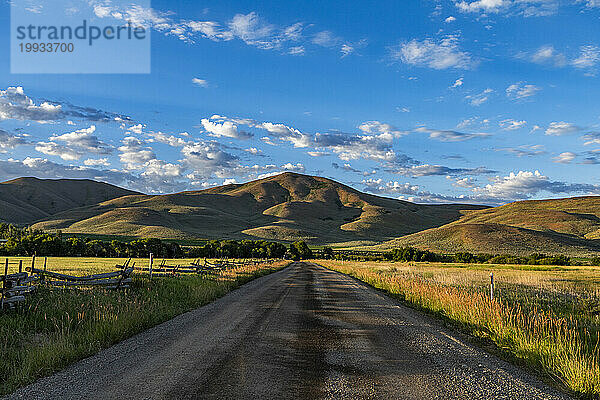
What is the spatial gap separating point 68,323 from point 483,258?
9730 centimetres

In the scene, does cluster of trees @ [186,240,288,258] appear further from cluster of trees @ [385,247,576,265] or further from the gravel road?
the gravel road

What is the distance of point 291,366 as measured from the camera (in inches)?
313

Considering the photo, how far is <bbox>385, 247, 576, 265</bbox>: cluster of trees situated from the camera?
7700 centimetres

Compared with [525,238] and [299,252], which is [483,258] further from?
[299,252]

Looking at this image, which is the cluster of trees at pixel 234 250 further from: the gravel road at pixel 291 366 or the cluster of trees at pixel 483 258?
the gravel road at pixel 291 366

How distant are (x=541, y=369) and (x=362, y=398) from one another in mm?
4062

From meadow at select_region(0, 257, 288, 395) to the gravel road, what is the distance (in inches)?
15.7

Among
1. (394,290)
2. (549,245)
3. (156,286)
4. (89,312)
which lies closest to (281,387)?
(89,312)

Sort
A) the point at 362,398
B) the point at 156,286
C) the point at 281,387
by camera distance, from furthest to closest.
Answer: the point at 156,286, the point at 281,387, the point at 362,398

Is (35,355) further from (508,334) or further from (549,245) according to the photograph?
(549,245)

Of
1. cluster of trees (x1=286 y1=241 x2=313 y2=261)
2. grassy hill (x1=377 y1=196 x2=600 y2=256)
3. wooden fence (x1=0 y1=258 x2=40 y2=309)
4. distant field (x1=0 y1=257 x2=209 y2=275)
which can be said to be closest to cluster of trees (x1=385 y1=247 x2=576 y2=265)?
grassy hill (x1=377 y1=196 x2=600 y2=256)

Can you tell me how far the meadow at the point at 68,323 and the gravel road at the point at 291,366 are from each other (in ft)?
1.31

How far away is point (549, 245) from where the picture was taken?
115 meters

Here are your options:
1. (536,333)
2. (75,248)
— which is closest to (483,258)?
(75,248)
